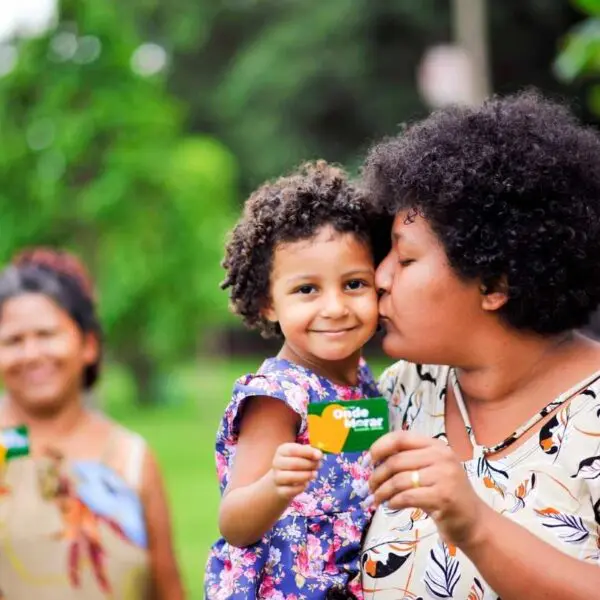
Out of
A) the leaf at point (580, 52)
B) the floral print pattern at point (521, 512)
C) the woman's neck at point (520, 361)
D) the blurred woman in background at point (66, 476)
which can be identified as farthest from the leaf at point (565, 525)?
the leaf at point (580, 52)

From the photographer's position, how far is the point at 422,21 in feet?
76.4

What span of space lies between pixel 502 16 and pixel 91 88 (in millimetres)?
9033

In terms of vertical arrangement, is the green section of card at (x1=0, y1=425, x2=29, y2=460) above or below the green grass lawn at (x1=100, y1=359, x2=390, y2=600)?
below

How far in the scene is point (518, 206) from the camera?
2.36m

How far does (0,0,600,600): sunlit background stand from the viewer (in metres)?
18.8

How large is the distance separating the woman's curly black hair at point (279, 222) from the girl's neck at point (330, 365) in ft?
0.55

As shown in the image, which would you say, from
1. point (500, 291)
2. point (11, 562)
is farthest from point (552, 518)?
point (11, 562)

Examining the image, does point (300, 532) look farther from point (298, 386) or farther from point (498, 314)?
point (498, 314)

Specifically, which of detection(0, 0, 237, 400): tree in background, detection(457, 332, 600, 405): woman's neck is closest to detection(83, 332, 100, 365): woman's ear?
detection(457, 332, 600, 405): woman's neck

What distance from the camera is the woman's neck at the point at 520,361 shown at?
245 cm

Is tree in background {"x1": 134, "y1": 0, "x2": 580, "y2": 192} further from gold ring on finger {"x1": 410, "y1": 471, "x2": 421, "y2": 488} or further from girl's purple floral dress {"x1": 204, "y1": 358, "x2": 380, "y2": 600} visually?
gold ring on finger {"x1": 410, "y1": 471, "x2": 421, "y2": 488}

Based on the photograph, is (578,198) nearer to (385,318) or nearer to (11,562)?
(385,318)

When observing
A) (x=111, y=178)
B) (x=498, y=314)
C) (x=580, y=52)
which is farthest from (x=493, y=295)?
(x=111, y=178)

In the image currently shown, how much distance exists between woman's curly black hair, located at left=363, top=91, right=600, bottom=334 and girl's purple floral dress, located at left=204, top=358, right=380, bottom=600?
1.56 ft
